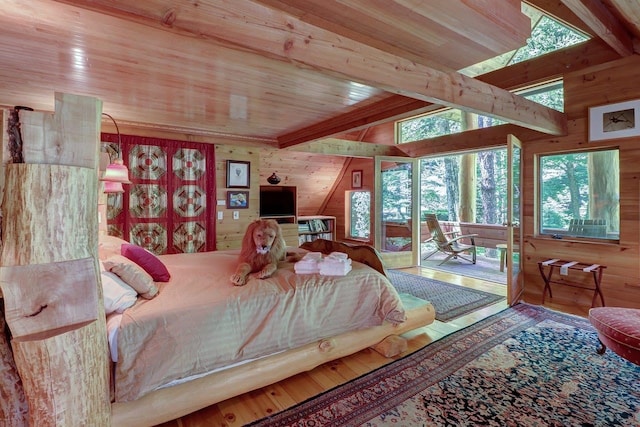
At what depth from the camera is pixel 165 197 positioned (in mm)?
3975

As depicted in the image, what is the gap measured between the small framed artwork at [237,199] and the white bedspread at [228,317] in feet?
6.67

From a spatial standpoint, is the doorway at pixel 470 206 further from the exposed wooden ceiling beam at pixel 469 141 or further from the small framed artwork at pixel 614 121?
the small framed artwork at pixel 614 121

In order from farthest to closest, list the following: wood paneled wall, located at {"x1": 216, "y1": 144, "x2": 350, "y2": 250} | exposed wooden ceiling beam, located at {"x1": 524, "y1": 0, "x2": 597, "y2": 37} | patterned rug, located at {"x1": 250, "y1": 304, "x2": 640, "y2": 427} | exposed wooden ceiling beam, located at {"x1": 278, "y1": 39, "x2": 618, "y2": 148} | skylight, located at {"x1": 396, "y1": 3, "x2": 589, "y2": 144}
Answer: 1. wood paneled wall, located at {"x1": 216, "y1": 144, "x2": 350, "y2": 250}
2. skylight, located at {"x1": 396, "y1": 3, "x2": 589, "y2": 144}
3. exposed wooden ceiling beam, located at {"x1": 524, "y1": 0, "x2": 597, "y2": 37}
4. exposed wooden ceiling beam, located at {"x1": 278, "y1": 39, "x2": 618, "y2": 148}
5. patterned rug, located at {"x1": 250, "y1": 304, "x2": 640, "y2": 427}

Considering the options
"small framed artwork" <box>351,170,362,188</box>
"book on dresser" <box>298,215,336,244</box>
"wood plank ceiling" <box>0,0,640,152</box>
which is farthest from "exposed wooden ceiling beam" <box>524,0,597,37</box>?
"book on dresser" <box>298,215,336,244</box>

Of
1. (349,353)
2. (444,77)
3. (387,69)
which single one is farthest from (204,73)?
(349,353)

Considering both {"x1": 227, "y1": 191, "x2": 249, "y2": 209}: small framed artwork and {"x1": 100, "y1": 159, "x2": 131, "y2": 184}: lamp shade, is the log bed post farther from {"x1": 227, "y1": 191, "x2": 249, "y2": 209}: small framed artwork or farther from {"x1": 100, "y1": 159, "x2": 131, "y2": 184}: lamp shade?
{"x1": 227, "y1": 191, "x2": 249, "y2": 209}: small framed artwork

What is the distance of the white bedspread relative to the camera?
1.50 meters

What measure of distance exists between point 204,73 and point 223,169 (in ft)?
7.44

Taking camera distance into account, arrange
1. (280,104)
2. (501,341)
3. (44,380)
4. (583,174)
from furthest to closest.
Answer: (583,174)
(280,104)
(501,341)
(44,380)

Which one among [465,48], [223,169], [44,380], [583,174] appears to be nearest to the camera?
[44,380]

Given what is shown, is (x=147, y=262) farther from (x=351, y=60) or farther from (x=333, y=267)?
(x=351, y=60)

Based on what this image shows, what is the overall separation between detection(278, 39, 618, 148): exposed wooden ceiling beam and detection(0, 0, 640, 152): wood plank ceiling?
0.03 meters

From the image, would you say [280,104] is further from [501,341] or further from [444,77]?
[501,341]

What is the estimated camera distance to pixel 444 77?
2.17m
